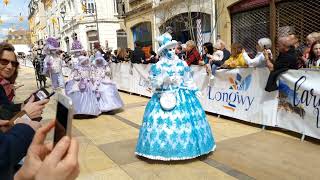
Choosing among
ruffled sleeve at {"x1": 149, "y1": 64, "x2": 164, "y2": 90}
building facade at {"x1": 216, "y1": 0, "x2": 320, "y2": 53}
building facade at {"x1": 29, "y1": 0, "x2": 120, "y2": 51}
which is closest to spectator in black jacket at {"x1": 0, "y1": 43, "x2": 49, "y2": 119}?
ruffled sleeve at {"x1": 149, "y1": 64, "x2": 164, "y2": 90}

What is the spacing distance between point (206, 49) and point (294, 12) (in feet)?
13.5

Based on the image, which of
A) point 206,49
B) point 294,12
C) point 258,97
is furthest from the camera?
point 294,12

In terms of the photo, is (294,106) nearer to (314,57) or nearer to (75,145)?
(314,57)

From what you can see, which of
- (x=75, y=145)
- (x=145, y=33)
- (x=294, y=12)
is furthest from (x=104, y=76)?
(x=145, y=33)

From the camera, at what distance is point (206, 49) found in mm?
8609

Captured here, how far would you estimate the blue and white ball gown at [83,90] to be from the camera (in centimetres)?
820

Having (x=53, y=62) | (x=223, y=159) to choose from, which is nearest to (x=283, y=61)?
(x=223, y=159)

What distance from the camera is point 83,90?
331 inches

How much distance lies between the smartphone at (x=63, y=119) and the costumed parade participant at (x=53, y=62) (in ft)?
35.2

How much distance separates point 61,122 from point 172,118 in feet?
11.8

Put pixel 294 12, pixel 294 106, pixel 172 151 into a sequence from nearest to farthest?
1. pixel 172 151
2. pixel 294 106
3. pixel 294 12

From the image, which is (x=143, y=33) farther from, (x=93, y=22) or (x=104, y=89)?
(x=104, y=89)

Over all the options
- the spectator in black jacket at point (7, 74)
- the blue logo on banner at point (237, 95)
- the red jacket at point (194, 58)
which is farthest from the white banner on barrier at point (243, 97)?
the spectator in black jacket at point (7, 74)

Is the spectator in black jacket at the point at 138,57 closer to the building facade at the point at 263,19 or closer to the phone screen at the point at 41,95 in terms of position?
the building facade at the point at 263,19
